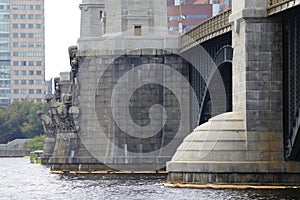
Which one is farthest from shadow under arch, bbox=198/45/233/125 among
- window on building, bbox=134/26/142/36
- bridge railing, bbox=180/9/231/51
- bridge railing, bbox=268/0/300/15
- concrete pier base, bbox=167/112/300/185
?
bridge railing, bbox=268/0/300/15

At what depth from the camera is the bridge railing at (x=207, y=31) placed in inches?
3069

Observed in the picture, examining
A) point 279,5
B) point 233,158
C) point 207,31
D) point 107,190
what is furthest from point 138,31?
point 279,5

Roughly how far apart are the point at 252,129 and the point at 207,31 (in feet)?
54.8

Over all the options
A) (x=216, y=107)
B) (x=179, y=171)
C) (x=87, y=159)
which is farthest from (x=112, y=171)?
(x=179, y=171)

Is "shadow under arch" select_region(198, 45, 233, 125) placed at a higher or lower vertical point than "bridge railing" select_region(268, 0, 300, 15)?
lower

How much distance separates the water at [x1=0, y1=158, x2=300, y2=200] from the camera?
62297 mm

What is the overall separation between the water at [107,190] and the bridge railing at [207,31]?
10023 mm

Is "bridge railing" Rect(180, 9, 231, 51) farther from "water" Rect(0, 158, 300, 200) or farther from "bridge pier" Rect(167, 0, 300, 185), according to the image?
"water" Rect(0, 158, 300, 200)

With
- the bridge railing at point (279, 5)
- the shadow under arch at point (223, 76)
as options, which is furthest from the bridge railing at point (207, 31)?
the bridge railing at point (279, 5)

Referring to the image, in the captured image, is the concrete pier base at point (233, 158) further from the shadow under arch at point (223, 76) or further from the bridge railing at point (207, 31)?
the shadow under arch at point (223, 76)

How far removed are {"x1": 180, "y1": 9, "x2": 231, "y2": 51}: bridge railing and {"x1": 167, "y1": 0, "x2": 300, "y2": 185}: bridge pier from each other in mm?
7213

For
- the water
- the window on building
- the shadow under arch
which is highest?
the window on building

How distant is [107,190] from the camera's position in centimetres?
7231

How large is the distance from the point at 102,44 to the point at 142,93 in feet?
16.2
